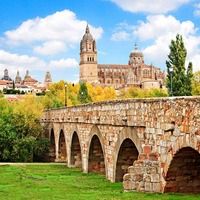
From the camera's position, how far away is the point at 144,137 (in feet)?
47.7

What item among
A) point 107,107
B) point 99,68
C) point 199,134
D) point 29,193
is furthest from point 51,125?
point 99,68

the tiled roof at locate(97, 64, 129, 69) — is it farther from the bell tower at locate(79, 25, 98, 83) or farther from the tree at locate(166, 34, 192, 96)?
the tree at locate(166, 34, 192, 96)

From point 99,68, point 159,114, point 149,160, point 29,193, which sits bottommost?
point 29,193

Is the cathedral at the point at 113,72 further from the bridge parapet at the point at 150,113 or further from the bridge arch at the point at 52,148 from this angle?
the bridge parapet at the point at 150,113

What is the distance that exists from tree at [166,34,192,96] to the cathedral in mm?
106017

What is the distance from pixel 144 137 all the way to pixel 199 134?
12.1 feet

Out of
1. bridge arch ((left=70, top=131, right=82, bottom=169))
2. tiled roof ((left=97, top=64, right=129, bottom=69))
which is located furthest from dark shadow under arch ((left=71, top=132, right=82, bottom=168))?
tiled roof ((left=97, top=64, right=129, bottom=69))

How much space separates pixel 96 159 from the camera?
77.5ft

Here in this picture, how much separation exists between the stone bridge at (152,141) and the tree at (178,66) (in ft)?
83.2

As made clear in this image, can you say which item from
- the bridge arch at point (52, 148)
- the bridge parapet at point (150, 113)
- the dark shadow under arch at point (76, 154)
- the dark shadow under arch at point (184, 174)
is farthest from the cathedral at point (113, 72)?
the dark shadow under arch at point (184, 174)

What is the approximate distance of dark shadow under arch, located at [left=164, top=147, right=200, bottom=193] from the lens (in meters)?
12.7

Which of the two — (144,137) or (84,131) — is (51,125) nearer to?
(84,131)

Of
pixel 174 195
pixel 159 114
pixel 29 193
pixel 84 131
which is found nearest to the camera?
pixel 174 195

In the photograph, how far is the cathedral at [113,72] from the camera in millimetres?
164500
